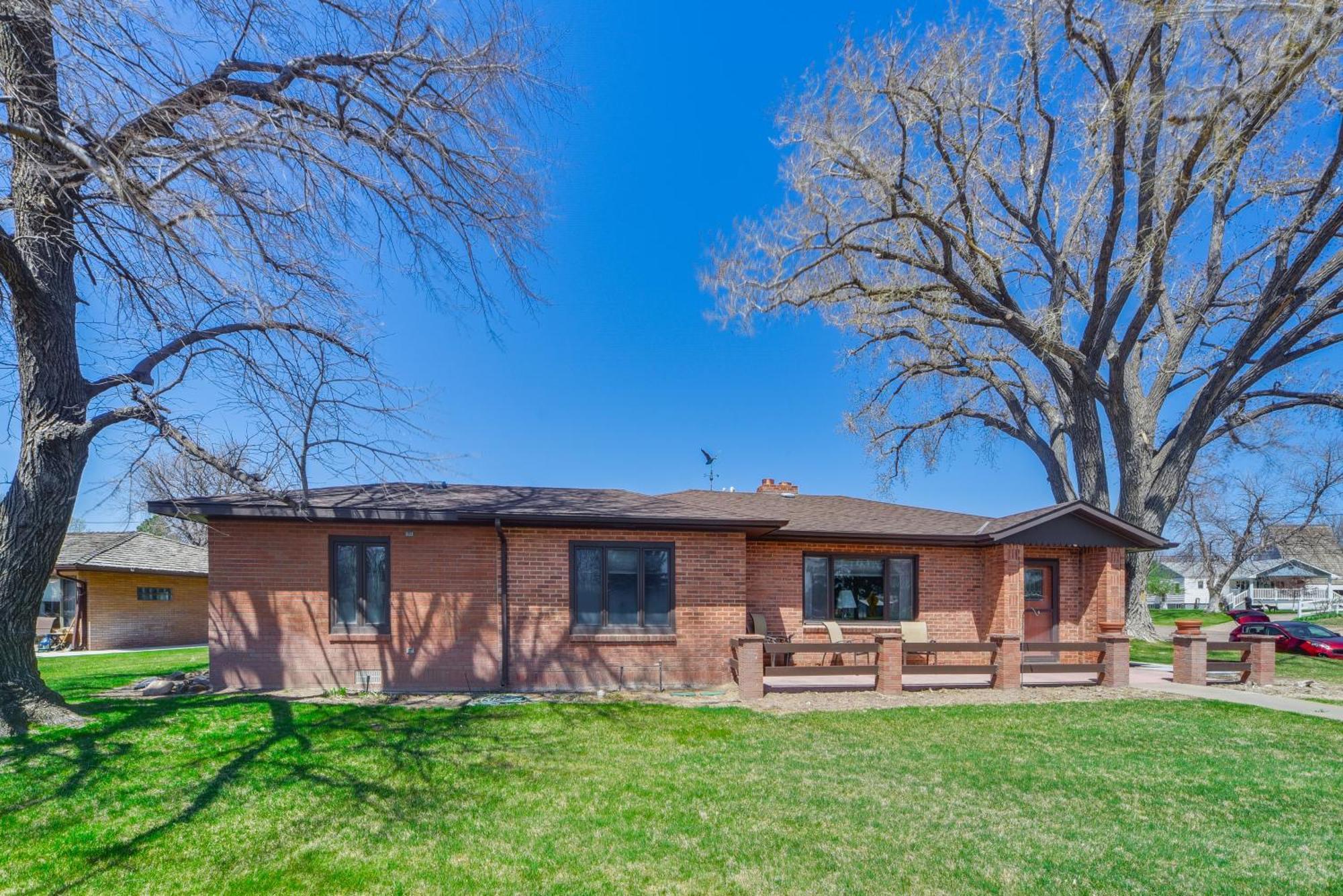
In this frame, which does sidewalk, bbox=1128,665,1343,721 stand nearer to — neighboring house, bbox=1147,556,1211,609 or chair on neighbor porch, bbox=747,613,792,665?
chair on neighbor porch, bbox=747,613,792,665

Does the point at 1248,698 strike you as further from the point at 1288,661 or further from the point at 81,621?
the point at 81,621

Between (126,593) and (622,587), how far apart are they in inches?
820

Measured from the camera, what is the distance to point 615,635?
10.5 meters

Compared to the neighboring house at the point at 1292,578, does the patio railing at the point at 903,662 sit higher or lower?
higher

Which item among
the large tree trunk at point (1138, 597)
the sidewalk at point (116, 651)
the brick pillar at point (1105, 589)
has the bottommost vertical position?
the sidewalk at point (116, 651)

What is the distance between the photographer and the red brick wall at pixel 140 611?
20922 millimetres

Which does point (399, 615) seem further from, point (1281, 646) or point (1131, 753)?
point (1281, 646)

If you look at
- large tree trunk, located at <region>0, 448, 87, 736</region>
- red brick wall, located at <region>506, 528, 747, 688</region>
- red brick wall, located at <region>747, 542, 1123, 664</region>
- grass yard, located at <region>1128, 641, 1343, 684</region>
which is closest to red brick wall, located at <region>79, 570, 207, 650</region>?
large tree trunk, located at <region>0, 448, 87, 736</region>

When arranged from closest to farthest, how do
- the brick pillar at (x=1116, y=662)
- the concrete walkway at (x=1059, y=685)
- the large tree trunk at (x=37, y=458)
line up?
the large tree trunk at (x=37, y=458)
the concrete walkway at (x=1059, y=685)
the brick pillar at (x=1116, y=662)

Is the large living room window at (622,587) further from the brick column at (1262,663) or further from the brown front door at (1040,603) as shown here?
the brick column at (1262,663)

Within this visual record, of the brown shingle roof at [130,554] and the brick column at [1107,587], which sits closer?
the brick column at [1107,587]

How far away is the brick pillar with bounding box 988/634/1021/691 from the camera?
10953 millimetres

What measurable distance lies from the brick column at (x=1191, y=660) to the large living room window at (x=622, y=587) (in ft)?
31.6

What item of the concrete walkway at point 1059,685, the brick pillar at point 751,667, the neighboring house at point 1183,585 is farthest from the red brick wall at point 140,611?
the neighboring house at point 1183,585
